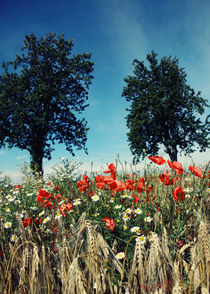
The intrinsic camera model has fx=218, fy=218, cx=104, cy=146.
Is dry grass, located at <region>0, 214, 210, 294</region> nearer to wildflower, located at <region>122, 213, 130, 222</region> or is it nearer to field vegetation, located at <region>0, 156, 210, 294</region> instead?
field vegetation, located at <region>0, 156, 210, 294</region>

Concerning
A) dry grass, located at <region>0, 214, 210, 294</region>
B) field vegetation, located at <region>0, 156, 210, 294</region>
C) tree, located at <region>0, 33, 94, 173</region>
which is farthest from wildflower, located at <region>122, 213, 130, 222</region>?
tree, located at <region>0, 33, 94, 173</region>

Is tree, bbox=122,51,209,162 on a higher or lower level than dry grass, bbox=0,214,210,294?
higher

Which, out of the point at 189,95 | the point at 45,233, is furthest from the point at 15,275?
the point at 189,95

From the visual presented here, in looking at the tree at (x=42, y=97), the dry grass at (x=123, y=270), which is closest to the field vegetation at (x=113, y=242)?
the dry grass at (x=123, y=270)

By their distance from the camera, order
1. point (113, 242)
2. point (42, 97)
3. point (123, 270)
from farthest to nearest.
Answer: point (42, 97), point (113, 242), point (123, 270)

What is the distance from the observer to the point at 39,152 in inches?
763

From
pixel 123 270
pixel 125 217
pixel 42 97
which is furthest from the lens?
pixel 42 97

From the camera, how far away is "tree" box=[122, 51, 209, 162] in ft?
72.7

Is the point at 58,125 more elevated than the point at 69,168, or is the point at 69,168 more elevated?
the point at 58,125

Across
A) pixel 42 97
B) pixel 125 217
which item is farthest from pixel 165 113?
pixel 125 217

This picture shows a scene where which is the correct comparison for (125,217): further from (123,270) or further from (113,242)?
(123,270)

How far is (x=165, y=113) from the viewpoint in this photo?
22.1 meters

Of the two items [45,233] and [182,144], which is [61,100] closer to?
[182,144]

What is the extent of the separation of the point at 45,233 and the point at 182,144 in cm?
2176
